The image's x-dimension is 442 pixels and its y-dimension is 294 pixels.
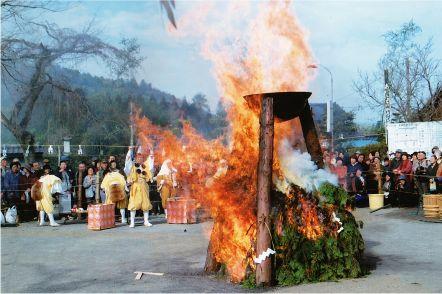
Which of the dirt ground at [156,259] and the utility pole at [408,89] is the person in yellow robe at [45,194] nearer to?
the dirt ground at [156,259]

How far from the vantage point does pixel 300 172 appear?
7512 mm

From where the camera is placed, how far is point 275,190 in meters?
7.31

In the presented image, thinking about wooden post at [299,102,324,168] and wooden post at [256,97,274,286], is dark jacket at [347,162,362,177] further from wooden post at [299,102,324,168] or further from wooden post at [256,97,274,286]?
wooden post at [256,97,274,286]

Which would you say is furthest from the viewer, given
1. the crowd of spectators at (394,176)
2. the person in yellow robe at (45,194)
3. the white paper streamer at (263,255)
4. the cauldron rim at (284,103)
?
the crowd of spectators at (394,176)

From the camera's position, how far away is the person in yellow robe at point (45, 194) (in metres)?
14.1

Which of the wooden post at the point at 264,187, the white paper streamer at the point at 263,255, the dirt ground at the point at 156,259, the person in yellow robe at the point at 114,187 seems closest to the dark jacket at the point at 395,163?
the dirt ground at the point at 156,259

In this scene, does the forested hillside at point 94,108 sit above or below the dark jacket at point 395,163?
above

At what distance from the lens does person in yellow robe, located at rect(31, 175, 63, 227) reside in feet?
46.3

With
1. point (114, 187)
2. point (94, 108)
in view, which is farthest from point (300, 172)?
point (94, 108)

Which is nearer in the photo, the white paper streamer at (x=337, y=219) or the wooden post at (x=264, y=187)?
the wooden post at (x=264, y=187)

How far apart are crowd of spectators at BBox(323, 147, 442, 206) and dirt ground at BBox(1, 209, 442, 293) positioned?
4.75 ft

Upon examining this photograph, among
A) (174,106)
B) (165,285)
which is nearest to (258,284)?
(165,285)

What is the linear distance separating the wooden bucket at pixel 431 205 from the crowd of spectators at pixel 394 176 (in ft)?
3.54

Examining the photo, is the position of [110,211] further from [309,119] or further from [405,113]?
[405,113]
